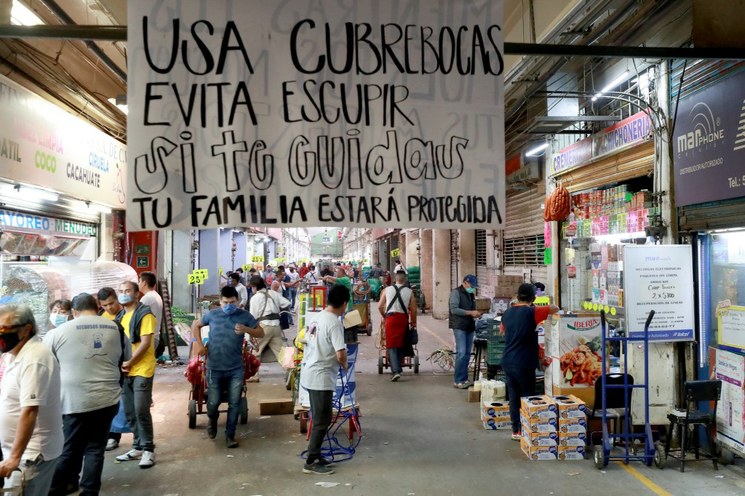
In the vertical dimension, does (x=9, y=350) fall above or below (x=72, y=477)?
above

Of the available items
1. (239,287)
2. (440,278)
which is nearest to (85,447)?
(239,287)

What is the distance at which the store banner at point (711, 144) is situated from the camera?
17.5 feet

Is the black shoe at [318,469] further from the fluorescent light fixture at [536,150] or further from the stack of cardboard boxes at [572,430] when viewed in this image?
the fluorescent light fixture at [536,150]

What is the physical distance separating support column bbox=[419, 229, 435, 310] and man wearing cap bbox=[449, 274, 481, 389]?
13692 millimetres

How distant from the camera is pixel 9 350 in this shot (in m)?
3.53

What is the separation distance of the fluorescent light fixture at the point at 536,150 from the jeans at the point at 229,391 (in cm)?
761

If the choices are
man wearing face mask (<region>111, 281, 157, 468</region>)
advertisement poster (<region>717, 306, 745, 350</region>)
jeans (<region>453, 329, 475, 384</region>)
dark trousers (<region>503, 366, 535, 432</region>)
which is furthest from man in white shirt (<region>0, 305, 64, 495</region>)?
jeans (<region>453, 329, 475, 384</region>)

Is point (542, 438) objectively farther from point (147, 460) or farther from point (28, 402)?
point (28, 402)

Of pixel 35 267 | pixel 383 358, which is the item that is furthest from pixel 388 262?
pixel 35 267

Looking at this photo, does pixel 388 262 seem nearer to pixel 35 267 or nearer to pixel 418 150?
pixel 35 267

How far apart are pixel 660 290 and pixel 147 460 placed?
6.30m

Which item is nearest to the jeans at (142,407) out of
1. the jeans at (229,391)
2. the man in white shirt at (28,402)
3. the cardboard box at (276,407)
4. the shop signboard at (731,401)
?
the jeans at (229,391)

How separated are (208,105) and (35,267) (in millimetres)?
5395

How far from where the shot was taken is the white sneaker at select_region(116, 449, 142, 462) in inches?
238
